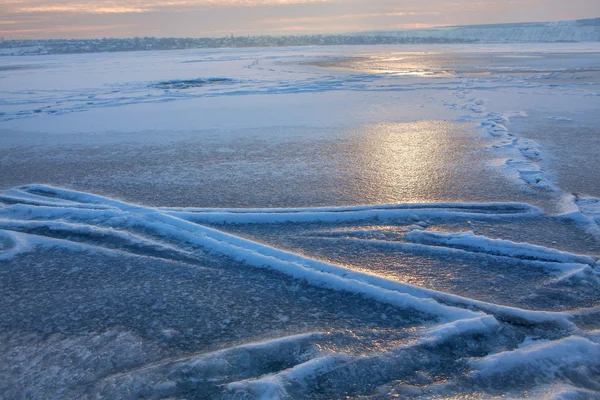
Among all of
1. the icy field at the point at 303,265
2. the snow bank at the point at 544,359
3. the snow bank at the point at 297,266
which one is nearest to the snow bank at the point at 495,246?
the icy field at the point at 303,265

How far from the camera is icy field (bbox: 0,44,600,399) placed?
2029 millimetres

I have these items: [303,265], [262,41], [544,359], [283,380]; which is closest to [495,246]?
[544,359]

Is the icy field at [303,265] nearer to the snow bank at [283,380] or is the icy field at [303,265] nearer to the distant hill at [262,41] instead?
the snow bank at [283,380]

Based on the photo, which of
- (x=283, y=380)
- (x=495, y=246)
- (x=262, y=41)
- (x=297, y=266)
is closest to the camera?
(x=283, y=380)

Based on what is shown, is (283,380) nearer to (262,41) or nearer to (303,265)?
(303,265)

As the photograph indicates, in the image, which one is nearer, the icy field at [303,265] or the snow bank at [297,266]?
the icy field at [303,265]

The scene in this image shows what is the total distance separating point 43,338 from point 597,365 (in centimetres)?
264

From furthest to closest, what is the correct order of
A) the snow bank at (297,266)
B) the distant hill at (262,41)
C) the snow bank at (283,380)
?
the distant hill at (262,41) → the snow bank at (297,266) → the snow bank at (283,380)

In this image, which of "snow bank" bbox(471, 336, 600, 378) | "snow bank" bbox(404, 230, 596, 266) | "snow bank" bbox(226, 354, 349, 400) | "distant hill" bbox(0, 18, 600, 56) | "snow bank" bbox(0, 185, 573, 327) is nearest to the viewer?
"snow bank" bbox(226, 354, 349, 400)

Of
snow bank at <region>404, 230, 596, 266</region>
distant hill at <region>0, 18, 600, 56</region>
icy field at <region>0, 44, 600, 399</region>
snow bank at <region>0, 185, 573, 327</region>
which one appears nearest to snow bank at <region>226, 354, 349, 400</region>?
icy field at <region>0, 44, 600, 399</region>

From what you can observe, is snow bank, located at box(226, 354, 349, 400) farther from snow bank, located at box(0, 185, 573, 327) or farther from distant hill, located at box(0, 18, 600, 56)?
distant hill, located at box(0, 18, 600, 56)

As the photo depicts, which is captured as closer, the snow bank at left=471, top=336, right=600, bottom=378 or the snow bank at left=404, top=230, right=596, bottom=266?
the snow bank at left=471, top=336, right=600, bottom=378

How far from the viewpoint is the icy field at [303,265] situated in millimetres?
2029

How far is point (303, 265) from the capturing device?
2979mm
